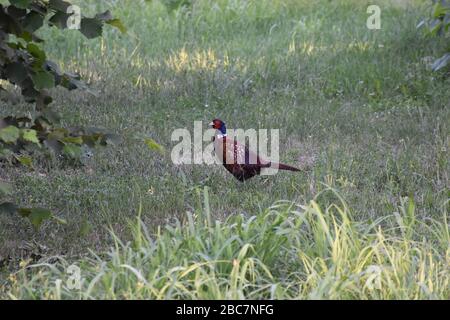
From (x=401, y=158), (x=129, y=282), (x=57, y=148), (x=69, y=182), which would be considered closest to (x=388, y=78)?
(x=401, y=158)

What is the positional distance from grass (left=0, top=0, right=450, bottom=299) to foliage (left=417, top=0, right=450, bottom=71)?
249 mm

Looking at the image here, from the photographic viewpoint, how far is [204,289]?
4.37 meters

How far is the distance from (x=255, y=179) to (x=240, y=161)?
0.74 ft

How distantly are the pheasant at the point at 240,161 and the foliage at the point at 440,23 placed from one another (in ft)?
7.08

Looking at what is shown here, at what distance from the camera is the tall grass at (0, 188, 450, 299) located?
415cm

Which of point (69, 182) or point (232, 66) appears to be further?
point (232, 66)

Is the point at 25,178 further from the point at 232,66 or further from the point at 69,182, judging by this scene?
the point at 232,66

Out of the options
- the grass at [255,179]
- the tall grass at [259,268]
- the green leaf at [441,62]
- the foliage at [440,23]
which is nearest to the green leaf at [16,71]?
the grass at [255,179]

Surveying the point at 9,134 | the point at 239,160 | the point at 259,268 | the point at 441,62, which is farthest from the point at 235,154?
the point at 441,62

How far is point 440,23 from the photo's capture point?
8133mm

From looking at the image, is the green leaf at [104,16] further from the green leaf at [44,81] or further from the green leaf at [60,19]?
the green leaf at [44,81]

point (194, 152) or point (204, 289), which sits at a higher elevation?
point (194, 152)

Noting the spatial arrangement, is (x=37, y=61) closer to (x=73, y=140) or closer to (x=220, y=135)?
(x=73, y=140)

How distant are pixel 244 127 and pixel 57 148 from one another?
122 inches
